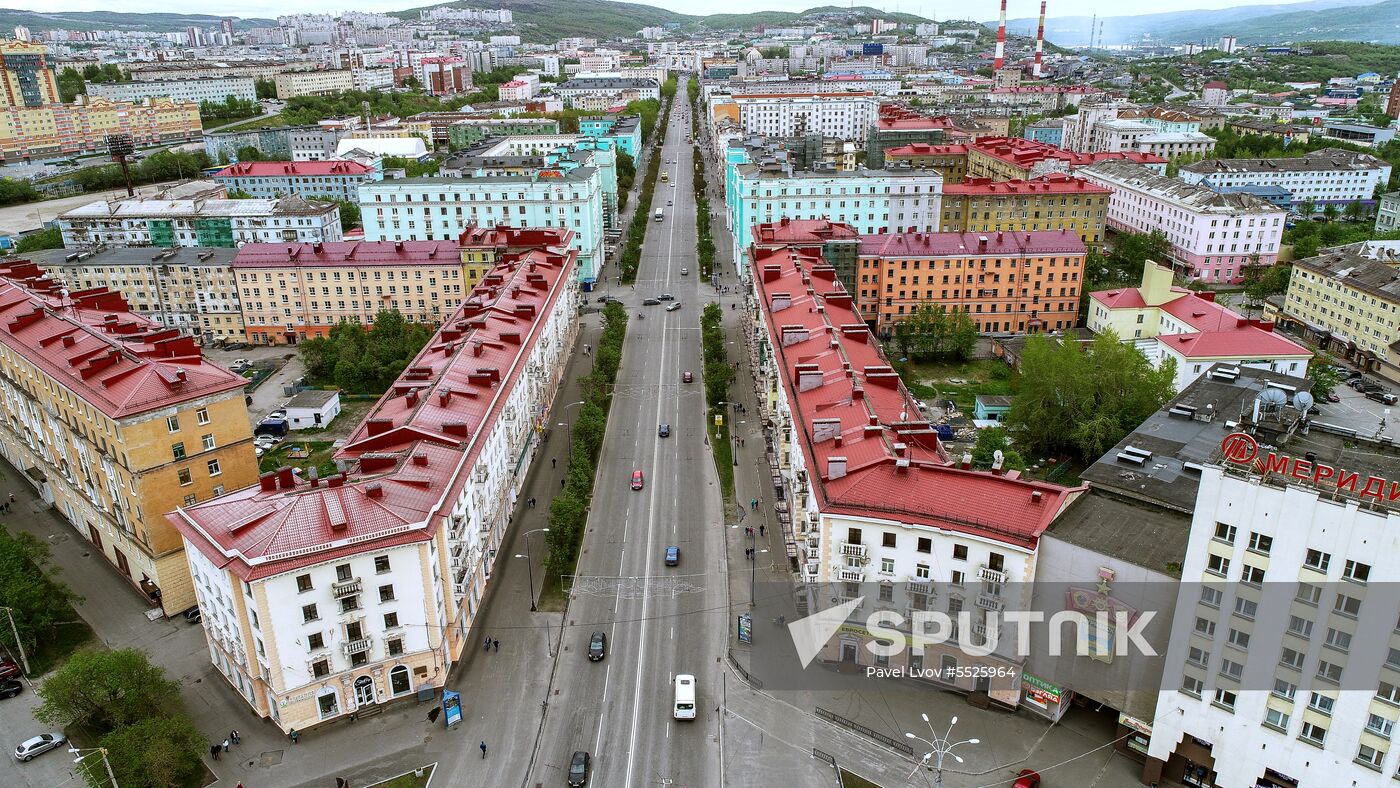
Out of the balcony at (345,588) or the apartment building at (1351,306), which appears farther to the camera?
the apartment building at (1351,306)

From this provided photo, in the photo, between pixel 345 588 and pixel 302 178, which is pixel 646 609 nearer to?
pixel 345 588

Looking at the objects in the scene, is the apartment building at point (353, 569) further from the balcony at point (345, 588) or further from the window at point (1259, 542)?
the window at point (1259, 542)

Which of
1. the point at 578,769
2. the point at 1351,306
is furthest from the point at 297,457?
the point at 1351,306

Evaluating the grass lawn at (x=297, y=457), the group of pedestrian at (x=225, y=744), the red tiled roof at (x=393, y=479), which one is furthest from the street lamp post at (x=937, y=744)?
the grass lawn at (x=297, y=457)

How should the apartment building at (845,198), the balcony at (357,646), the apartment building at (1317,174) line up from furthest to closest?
the apartment building at (1317,174), the apartment building at (845,198), the balcony at (357,646)

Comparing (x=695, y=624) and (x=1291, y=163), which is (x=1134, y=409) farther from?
(x=1291, y=163)

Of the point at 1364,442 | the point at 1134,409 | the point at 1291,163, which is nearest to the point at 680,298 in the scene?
the point at 1134,409
